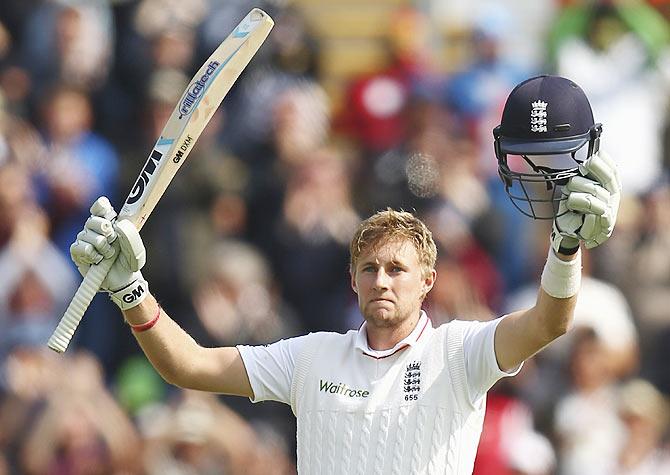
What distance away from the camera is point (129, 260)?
18.2 ft

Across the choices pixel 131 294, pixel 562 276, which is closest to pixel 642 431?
pixel 562 276

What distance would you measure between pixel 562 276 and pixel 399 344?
69 cm

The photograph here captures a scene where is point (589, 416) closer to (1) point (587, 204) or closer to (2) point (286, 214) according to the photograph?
(2) point (286, 214)

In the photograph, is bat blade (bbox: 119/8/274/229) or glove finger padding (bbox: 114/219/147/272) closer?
glove finger padding (bbox: 114/219/147/272)

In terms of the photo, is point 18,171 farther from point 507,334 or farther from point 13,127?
point 507,334

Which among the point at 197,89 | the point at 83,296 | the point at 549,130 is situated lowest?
the point at 83,296

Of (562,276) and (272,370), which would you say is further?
(272,370)

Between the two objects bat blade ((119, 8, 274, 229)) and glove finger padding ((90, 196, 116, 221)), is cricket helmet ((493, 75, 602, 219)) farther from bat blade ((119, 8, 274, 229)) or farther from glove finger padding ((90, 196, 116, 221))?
glove finger padding ((90, 196, 116, 221))

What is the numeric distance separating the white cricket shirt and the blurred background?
365cm

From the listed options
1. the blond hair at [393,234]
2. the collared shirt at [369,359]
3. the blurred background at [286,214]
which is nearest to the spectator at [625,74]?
the blurred background at [286,214]

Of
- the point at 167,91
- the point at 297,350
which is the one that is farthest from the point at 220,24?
the point at 297,350

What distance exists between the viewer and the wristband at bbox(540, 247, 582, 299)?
5.17 m

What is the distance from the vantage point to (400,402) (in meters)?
5.48

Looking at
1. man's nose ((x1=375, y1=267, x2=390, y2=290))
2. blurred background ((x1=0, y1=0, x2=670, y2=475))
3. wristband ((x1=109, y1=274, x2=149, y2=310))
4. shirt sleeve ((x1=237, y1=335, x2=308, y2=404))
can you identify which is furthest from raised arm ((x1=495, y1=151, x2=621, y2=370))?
blurred background ((x1=0, y1=0, x2=670, y2=475))
